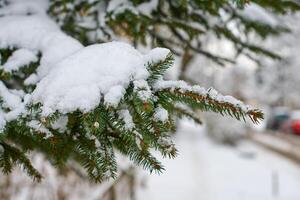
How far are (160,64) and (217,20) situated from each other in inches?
66.8

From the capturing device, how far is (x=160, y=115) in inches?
56.6

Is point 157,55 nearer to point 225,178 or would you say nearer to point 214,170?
point 225,178

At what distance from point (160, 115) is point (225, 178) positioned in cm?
1165

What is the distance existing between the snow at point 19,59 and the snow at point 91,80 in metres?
0.44

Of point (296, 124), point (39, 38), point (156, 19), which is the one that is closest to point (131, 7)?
point (156, 19)

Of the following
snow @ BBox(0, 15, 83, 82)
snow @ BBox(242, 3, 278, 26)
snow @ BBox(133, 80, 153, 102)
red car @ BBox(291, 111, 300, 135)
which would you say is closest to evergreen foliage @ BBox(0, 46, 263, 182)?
snow @ BBox(133, 80, 153, 102)

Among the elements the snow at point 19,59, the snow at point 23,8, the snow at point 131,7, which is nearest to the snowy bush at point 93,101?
the snow at point 19,59

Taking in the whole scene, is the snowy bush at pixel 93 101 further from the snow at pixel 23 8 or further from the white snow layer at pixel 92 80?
the snow at pixel 23 8

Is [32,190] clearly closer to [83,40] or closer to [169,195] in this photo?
[83,40]

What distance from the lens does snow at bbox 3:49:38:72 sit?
2010 mm

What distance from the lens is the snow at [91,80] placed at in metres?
1.46

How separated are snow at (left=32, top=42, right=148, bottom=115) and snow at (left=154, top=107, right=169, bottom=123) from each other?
0.12 meters

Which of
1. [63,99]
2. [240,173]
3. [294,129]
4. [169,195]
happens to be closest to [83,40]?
[63,99]

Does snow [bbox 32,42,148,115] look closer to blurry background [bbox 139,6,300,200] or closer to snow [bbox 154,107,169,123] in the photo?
snow [bbox 154,107,169,123]
